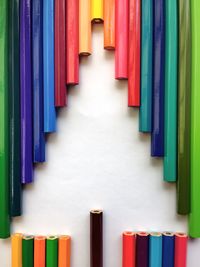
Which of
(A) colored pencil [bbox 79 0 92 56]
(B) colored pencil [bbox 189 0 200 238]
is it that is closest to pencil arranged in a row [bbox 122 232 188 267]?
(B) colored pencil [bbox 189 0 200 238]

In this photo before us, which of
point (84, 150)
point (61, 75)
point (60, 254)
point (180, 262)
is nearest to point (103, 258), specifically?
point (60, 254)

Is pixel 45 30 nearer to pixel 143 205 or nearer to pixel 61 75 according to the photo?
pixel 61 75

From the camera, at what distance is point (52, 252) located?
0.88m

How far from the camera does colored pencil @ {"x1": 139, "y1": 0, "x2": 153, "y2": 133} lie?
83 centimetres

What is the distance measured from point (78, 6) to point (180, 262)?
0.84 metres

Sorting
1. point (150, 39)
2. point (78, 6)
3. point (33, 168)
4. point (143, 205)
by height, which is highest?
point (78, 6)

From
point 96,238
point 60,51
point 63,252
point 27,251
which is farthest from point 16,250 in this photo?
point 60,51

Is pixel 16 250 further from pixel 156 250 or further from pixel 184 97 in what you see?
pixel 184 97

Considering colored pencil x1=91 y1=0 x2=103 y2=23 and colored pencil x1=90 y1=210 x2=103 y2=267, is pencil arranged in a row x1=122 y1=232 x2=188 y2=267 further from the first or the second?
colored pencil x1=91 y1=0 x2=103 y2=23

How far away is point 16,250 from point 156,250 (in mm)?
440

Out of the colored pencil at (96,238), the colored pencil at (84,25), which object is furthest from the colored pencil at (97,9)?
the colored pencil at (96,238)

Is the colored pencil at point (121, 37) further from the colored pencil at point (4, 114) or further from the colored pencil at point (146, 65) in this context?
the colored pencil at point (4, 114)

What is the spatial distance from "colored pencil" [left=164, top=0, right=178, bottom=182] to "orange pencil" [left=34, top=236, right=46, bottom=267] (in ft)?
1.52

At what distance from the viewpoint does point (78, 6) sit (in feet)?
2.80
